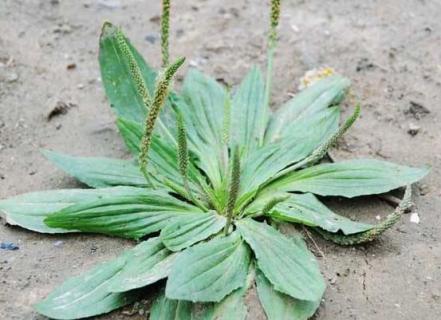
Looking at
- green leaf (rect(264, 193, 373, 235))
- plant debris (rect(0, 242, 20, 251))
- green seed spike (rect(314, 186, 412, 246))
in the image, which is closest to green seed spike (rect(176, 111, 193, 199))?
green leaf (rect(264, 193, 373, 235))

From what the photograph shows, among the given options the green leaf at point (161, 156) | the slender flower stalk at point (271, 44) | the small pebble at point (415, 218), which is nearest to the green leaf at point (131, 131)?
the green leaf at point (161, 156)

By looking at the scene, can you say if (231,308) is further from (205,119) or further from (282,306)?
(205,119)

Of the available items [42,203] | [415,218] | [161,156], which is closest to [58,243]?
[42,203]

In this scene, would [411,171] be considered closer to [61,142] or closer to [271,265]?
[271,265]

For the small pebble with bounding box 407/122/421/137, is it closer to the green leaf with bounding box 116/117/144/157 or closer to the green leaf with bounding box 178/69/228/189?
the green leaf with bounding box 178/69/228/189

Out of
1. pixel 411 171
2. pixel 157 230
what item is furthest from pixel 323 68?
pixel 157 230
